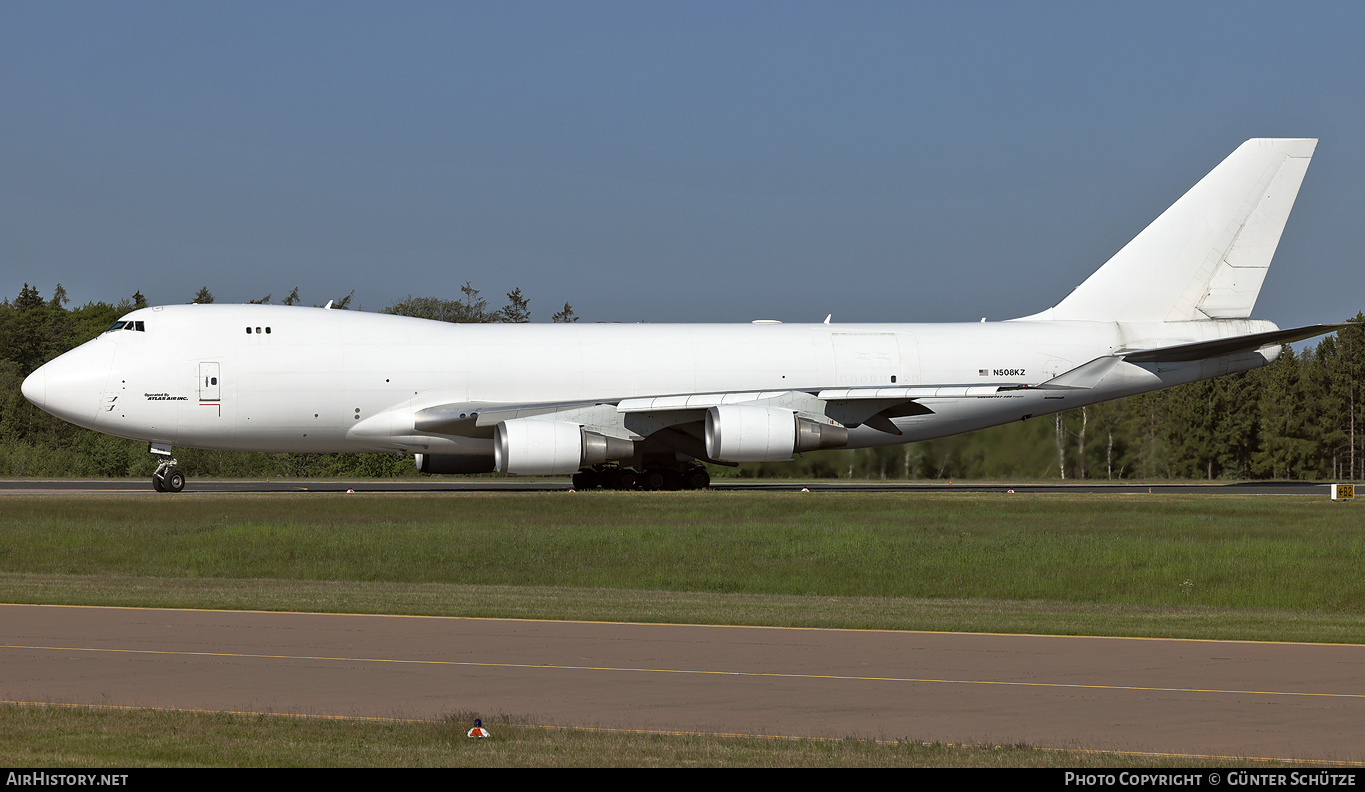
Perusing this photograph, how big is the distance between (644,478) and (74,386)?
1359 centimetres

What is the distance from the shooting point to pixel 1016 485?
4191 centimetres

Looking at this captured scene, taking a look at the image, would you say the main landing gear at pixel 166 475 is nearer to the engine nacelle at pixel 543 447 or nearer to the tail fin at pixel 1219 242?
the engine nacelle at pixel 543 447

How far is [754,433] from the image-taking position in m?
32.8

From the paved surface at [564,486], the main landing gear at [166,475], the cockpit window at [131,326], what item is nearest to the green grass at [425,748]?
the main landing gear at [166,475]

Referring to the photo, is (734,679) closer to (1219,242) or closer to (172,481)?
(172,481)

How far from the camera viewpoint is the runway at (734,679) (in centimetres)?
966

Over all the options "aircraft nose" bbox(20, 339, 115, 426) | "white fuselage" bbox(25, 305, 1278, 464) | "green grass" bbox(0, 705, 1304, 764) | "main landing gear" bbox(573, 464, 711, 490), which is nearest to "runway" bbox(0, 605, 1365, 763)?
"green grass" bbox(0, 705, 1304, 764)

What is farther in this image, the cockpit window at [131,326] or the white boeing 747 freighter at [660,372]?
the cockpit window at [131,326]

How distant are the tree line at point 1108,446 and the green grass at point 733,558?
7.77m

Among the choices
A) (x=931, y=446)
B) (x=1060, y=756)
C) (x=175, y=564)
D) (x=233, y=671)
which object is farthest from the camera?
(x=931, y=446)

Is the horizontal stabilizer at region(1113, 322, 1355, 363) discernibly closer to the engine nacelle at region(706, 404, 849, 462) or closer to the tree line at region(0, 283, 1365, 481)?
the tree line at region(0, 283, 1365, 481)
